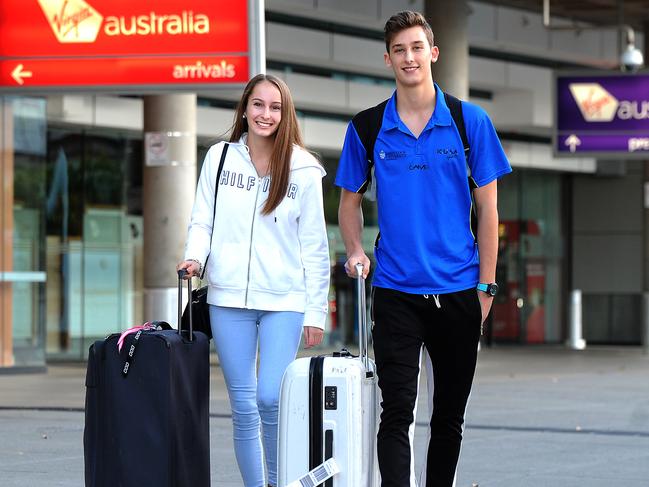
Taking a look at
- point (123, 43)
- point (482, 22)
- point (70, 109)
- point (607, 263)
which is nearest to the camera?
point (123, 43)

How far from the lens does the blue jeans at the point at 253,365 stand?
225 inches

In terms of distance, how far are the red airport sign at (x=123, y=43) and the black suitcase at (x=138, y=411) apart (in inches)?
295

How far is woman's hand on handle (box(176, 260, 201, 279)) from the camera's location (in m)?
5.54

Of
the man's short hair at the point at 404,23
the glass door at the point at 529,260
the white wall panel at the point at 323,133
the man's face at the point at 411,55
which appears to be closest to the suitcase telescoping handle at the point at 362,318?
the man's face at the point at 411,55

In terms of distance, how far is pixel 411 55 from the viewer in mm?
5336

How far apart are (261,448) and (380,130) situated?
1384mm

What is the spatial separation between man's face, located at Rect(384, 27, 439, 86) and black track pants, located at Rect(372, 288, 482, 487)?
0.79m

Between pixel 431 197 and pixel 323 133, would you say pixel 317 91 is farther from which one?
pixel 431 197

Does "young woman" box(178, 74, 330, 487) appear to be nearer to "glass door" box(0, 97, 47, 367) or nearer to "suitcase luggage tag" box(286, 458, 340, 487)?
"suitcase luggage tag" box(286, 458, 340, 487)

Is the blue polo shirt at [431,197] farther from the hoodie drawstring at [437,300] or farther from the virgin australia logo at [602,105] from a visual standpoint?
the virgin australia logo at [602,105]

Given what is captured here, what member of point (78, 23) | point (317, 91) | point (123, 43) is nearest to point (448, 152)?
point (123, 43)

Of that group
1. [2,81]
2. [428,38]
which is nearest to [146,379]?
[428,38]

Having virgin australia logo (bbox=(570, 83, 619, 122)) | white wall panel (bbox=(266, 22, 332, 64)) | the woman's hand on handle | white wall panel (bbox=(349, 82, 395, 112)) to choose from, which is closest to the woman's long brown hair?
the woman's hand on handle

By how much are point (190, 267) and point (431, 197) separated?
3.18 feet
